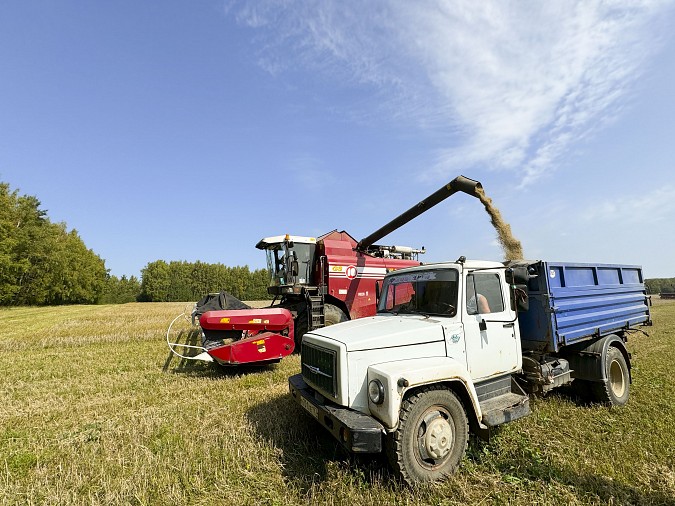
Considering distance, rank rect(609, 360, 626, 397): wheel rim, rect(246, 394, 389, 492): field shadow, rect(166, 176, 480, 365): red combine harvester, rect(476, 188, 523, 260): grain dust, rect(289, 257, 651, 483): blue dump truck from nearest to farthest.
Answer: rect(289, 257, 651, 483): blue dump truck < rect(246, 394, 389, 492): field shadow < rect(609, 360, 626, 397): wheel rim < rect(476, 188, 523, 260): grain dust < rect(166, 176, 480, 365): red combine harvester

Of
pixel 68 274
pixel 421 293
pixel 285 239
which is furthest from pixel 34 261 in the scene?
pixel 421 293

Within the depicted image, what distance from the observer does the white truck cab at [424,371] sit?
3090 millimetres

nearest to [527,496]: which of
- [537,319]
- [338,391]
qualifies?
[338,391]

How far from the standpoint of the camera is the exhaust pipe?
28.9 ft

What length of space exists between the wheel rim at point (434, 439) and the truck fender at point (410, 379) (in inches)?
12.8

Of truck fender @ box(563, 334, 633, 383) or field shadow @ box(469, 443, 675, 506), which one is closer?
field shadow @ box(469, 443, 675, 506)

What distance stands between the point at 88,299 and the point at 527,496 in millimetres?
63635

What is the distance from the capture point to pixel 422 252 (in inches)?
503

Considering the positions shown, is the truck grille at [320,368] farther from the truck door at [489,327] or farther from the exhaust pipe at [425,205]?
the exhaust pipe at [425,205]

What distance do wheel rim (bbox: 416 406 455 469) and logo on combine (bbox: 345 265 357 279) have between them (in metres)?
6.79

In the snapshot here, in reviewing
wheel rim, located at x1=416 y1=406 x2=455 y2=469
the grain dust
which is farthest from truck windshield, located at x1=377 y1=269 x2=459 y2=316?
the grain dust

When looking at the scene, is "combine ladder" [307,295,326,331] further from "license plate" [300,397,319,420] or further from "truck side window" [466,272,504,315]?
"truck side window" [466,272,504,315]

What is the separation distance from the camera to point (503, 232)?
7688 millimetres

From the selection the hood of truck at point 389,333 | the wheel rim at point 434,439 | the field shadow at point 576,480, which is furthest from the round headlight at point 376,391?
the field shadow at point 576,480
